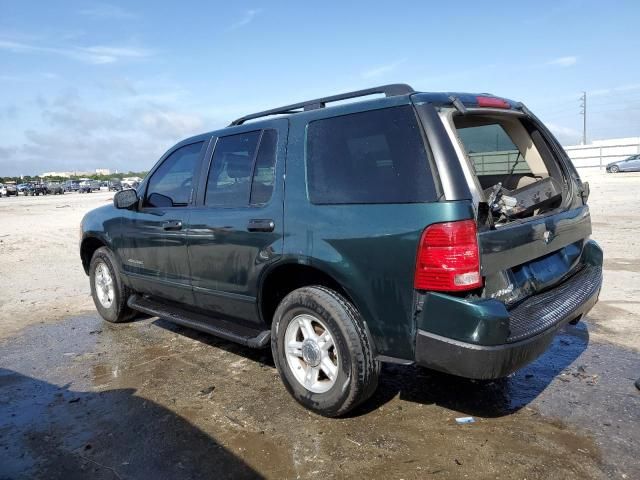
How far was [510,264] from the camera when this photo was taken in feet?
9.59

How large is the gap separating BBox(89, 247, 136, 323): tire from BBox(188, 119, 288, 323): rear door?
1545 millimetres

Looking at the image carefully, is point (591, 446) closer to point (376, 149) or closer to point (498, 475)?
point (498, 475)

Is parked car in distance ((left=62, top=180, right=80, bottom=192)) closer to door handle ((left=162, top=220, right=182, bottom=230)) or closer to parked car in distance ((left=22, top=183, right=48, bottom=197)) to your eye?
parked car in distance ((left=22, top=183, right=48, bottom=197))

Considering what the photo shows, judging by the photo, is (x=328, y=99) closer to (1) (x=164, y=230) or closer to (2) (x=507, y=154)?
(2) (x=507, y=154)

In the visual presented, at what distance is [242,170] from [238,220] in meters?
0.44

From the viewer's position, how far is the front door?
4398mm

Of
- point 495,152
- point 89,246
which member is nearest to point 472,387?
point 495,152

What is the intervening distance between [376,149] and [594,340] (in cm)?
295

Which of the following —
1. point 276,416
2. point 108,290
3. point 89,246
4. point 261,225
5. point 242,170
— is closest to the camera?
point 276,416

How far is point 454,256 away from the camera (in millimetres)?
2678

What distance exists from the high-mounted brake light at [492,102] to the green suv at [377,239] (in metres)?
0.01

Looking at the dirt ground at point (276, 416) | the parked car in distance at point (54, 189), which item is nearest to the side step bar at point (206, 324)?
the dirt ground at point (276, 416)

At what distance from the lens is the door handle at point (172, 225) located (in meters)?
4.34

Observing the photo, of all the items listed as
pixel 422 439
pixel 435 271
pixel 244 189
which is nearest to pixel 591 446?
pixel 422 439
